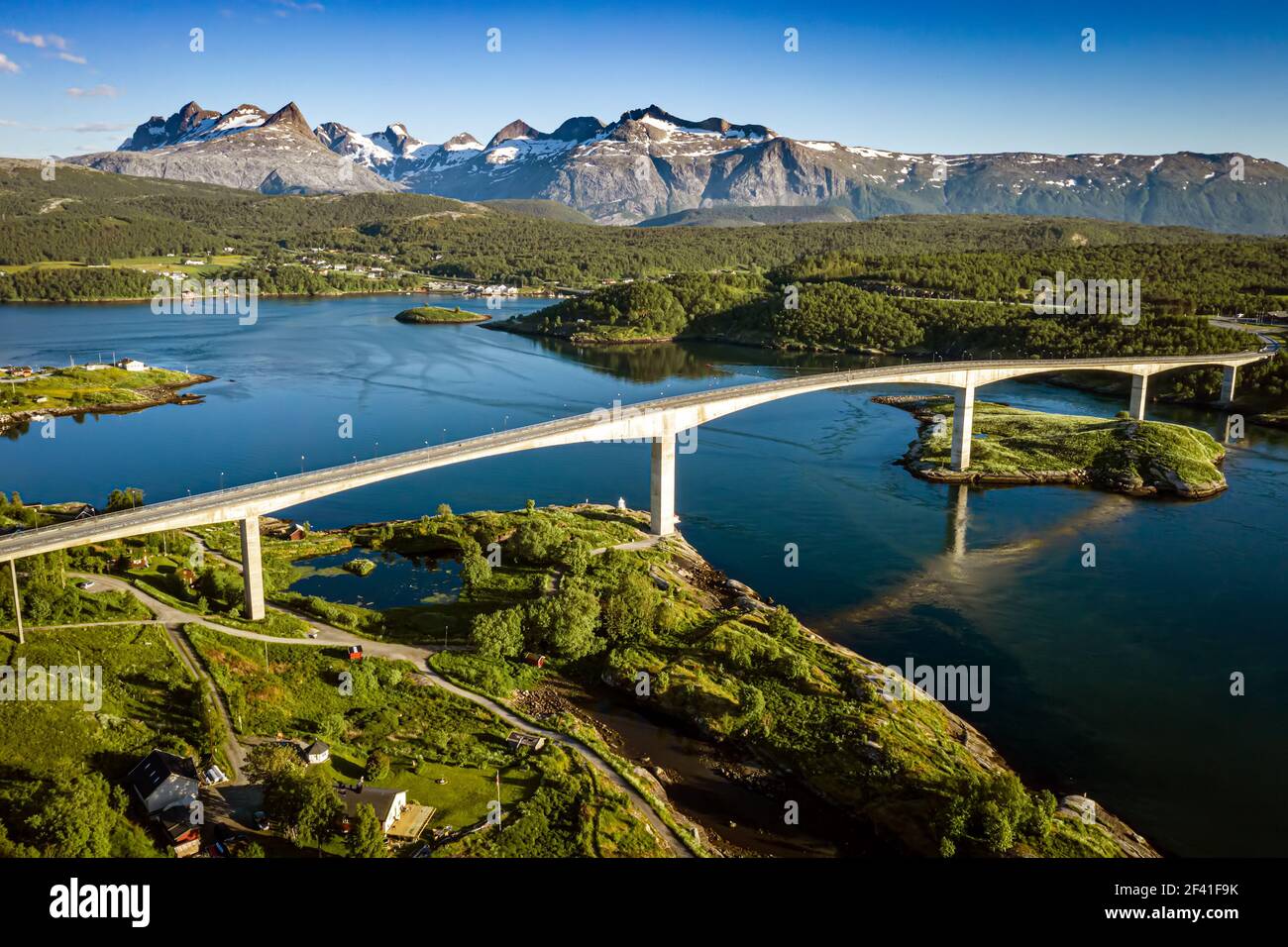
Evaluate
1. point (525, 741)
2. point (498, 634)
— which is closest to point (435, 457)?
point (498, 634)

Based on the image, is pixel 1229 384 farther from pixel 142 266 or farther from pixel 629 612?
pixel 142 266

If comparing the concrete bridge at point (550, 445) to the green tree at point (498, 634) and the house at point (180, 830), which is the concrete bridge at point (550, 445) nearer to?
the green tree at point (498, 634)

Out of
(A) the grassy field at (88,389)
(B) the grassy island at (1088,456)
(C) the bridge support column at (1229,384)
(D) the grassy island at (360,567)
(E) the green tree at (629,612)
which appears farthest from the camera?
(C) the bridge support column at (1229,384)

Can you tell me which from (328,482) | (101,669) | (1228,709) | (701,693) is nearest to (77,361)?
(328,482)

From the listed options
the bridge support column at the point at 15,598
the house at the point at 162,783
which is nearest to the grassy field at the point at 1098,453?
the house at the point at 162,783


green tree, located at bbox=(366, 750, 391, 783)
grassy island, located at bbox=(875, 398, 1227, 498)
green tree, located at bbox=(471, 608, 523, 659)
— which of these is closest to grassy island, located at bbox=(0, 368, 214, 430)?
green tree, located at bbox=(471, 608, 523, 659)
